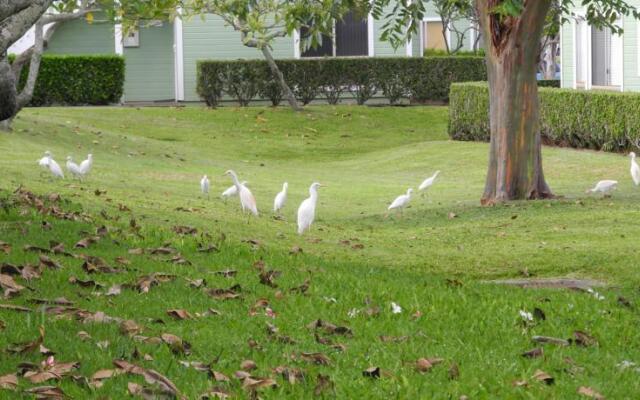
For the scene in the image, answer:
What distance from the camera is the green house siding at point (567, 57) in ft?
101

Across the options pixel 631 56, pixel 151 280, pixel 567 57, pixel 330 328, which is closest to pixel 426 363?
pixel 330 328

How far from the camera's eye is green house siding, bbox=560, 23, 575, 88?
3081cm

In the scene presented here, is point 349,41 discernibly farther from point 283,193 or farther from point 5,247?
point 5,247

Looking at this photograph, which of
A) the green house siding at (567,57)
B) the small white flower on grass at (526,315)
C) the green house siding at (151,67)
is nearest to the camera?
the small white flower on grass at (526,315)

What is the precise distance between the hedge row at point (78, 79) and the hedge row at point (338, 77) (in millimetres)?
2756

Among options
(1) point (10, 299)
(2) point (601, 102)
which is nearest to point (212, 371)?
(1) point (10, 299)

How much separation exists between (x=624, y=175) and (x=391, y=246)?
380 inches

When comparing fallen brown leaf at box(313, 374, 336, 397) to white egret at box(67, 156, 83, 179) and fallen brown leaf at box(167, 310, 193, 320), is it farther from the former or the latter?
white egret at box(67, 156, 83, 179)

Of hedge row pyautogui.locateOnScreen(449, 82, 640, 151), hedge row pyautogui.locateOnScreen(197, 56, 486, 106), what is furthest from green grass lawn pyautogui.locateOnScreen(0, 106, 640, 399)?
hedge row pyautogui.locateOnScreen(197, 56, 486, 106)

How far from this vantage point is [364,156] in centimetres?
3141

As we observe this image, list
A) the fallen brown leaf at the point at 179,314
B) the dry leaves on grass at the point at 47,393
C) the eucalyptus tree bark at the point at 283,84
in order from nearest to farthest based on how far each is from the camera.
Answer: the dry leaves on grass at the point at 47,393 → the fallen brown leaf at the point at 179,314 → the eucalyptus tree bark at the point at 283,84

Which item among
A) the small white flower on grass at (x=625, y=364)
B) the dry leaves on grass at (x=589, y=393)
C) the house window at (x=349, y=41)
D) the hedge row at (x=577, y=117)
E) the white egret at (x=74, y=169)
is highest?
the house window at (x=349, y=41)

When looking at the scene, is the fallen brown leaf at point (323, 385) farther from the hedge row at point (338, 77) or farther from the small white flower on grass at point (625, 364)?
the hedge row at point (338, 77)

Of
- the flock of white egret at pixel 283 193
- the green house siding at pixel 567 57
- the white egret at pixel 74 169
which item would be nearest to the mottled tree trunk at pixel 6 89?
the flock of white egret at pixel 283 193
